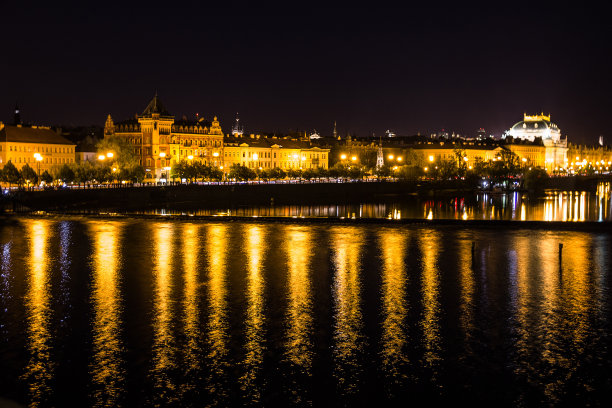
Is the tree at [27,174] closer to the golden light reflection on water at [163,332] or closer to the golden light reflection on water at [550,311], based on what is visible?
the golden light reflection on water at [163,332]

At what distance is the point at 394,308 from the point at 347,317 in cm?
208

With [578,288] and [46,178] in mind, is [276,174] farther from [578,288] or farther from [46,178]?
[578,288]

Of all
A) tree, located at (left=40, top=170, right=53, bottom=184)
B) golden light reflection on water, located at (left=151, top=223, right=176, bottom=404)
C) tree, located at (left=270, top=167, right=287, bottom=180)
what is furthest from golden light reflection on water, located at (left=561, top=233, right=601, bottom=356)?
tree, located at (left=270, top=167, right=287, bottom=180)

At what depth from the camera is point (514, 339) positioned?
20844mm

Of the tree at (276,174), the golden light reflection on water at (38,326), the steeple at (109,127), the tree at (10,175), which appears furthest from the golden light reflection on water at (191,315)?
the steeple at (109,127)

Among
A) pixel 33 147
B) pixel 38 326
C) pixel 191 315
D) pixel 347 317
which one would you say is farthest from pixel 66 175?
pixel 347 317

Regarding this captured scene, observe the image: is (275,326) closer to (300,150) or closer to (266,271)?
(266,271)

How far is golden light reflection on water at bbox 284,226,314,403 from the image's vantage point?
59.3 ft

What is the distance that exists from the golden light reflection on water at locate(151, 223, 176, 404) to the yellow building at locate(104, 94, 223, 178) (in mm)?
95790

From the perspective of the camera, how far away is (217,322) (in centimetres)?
2236

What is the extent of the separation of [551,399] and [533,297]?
34.6 ft

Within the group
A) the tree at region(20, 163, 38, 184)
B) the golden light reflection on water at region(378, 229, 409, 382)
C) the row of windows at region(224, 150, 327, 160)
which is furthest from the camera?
the row of windows at region(224, 150, 327, 160)

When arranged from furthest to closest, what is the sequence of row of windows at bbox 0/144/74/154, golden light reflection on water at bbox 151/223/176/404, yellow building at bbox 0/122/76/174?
row of windows at bbox 0/144/74/154
yellow building at bbox 0/122/76/174
golden light reflection on water at bbox 151/223/176/404

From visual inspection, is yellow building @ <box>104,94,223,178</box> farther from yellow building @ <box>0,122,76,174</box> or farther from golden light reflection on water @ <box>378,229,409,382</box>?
golden light reflection on water @ <box>378,229,409,382</box>
